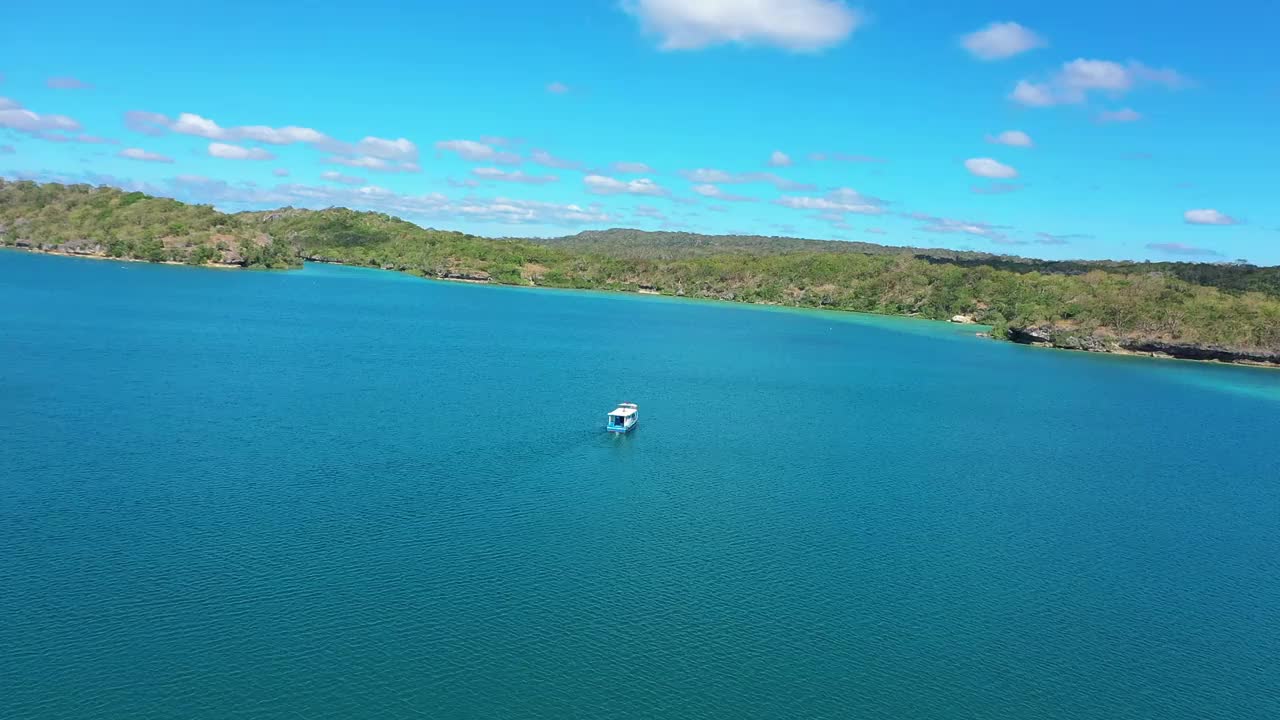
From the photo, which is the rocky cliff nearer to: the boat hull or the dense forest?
the dense forest

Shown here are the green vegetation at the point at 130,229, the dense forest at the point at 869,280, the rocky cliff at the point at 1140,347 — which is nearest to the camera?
the rocky cliff at the point at 1140,347

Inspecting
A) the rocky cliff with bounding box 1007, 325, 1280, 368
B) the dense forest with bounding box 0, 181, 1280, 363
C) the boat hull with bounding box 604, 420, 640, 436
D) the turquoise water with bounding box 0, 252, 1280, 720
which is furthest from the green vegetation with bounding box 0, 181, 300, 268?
the boat hull with bounding box 604, 420, 640, 436

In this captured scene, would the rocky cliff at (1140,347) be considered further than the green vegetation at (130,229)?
No

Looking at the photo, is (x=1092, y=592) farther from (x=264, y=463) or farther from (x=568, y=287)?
(x=568, y=287)

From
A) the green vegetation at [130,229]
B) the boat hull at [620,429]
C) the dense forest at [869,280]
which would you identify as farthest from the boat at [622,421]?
the green vegetation at [130,229]

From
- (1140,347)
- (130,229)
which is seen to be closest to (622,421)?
(1140,347)

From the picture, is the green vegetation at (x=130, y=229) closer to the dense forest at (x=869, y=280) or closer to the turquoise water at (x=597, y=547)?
the dense forest at (x=869, y=280)

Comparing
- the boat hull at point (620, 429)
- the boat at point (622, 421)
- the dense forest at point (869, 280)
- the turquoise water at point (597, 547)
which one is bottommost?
the turquoise water at point (597, 547)

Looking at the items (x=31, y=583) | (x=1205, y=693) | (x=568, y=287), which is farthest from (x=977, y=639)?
(x=568, y=287)
